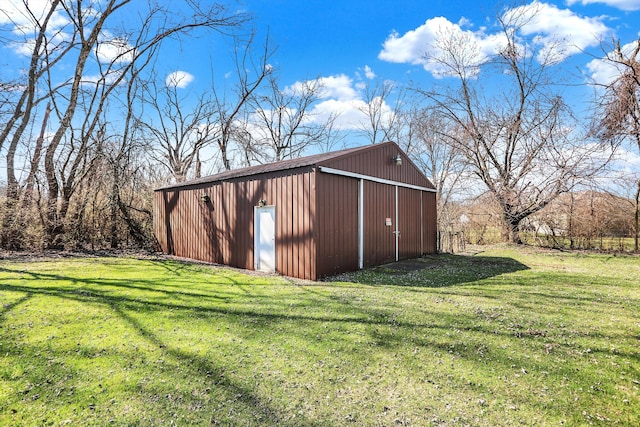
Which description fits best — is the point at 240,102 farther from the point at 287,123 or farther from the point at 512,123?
the point at 512,123

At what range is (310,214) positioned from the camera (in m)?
6.64

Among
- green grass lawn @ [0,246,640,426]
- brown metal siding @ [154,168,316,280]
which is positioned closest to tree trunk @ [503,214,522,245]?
green grass lawn @ [0,246,640,426]

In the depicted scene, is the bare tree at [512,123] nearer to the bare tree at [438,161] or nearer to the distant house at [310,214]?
the bare tree at [438,161]

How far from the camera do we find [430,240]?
11320 mm

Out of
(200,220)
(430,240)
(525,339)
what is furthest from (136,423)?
(430,240)

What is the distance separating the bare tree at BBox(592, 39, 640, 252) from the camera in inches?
352

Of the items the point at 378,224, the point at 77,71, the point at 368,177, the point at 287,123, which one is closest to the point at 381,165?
the point at 368,177

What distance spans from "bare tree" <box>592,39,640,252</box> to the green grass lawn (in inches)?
270

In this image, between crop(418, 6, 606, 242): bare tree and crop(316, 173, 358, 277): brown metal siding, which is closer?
crop(316, 173, 358, 277): brown metal siding

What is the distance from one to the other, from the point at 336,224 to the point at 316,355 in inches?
168

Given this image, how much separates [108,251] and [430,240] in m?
11.2

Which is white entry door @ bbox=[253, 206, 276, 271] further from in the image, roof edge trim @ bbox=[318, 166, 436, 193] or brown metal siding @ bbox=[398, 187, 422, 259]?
brown metal siding @ bbox=[398, 187, 422, 259]

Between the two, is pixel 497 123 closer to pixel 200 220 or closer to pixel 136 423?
pixel 200 220

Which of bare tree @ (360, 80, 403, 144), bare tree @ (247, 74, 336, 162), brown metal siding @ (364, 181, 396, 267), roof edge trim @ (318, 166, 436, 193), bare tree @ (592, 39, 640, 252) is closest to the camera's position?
roof edge trim @ (318, 166, 436, 193)
